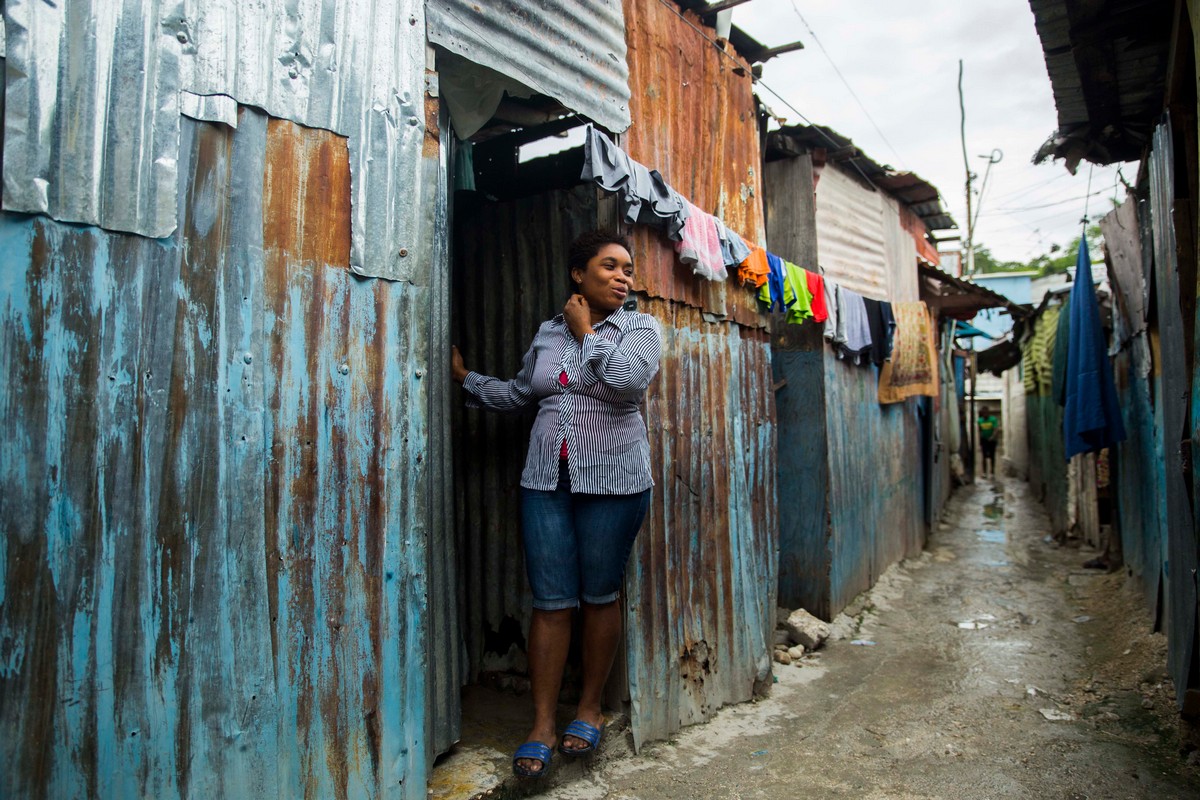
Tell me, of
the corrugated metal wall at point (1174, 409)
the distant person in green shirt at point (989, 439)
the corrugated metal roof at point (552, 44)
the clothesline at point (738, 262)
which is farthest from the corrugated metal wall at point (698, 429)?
the distant person in green shirt at point (989, 439)

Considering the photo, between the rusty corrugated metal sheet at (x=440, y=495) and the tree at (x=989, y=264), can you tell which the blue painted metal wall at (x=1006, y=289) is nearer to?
the tree at (x=989, y=264)

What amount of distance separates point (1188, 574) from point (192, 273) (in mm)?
4614

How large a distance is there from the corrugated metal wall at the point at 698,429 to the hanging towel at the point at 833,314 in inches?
60.4

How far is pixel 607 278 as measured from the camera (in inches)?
129

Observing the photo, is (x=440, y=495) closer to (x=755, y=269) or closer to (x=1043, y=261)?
(x=755, y=269)

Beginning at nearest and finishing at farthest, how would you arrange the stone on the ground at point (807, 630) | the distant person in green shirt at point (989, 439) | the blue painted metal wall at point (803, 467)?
1. the stone on the ground at point (807, 630)
2. the blue painted metal wall at point (803, 467)
3. the distant person in green shirt at point (989, 439)

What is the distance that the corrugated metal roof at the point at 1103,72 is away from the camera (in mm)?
3854

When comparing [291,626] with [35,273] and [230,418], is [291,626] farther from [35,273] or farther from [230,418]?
[35,273]

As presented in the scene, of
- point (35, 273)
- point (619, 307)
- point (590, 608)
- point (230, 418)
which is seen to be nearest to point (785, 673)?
point (590, 608)

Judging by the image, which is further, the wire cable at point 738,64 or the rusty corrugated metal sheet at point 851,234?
the rusty corrugated metal sheet at point 851,234

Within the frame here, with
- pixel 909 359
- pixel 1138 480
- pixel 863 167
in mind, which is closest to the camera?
pixel 1138 480

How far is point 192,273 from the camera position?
199 cm

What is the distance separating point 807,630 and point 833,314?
2.60 m

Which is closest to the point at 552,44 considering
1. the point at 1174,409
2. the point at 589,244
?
the point at 589,244
